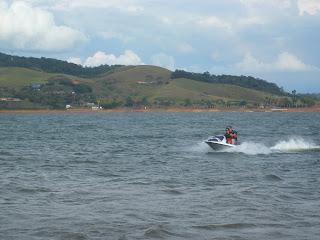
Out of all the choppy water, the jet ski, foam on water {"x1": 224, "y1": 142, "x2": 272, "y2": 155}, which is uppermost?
the jet ski

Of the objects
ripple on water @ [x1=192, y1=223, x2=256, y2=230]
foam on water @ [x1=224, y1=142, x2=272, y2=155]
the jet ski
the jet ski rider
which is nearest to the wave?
foam on water @ [x1=224, y1=142, x2=272, y2=155]

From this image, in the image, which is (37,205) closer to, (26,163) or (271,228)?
(271,228)

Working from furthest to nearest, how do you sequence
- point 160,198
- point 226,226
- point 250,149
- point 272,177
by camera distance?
1. point 250,149
2. point 272,177
3. point 160,198
4. point 226,226

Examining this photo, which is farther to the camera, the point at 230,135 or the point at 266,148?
the point at 266,148

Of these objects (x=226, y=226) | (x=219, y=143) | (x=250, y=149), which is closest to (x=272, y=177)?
(x=226, y=226)

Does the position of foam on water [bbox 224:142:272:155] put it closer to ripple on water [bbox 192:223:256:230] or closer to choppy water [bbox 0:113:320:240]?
choppy water [bbox 0:113:320:240]

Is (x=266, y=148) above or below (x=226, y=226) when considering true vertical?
above

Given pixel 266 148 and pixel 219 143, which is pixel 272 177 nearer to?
pixel 219 143

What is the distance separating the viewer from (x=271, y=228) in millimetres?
18719

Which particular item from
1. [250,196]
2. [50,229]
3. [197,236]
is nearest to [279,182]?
[250,196]

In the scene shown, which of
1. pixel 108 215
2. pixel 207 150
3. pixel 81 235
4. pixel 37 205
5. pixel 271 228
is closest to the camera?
pixel 81 235

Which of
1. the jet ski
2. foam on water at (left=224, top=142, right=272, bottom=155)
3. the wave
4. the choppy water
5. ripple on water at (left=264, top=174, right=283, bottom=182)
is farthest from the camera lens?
the wave

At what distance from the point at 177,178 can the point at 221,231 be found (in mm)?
12377

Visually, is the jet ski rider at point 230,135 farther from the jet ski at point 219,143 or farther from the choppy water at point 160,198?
the choppy water at point 160,198
